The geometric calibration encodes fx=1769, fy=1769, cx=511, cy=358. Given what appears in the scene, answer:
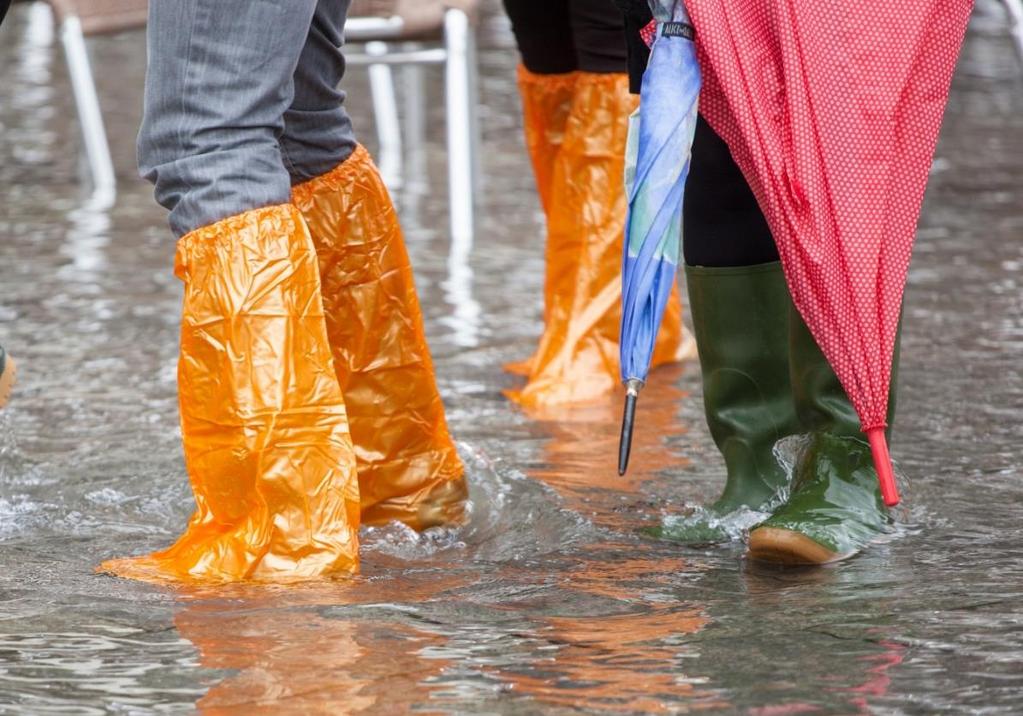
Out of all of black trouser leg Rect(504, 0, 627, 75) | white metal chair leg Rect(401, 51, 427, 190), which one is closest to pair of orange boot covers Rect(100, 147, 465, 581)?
black trouser leg Rect(504, 0, 627, 75)

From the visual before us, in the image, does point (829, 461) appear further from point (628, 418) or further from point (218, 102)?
point (218, 102)

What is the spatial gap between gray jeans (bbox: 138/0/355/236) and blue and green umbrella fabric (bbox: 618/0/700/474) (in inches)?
14.4

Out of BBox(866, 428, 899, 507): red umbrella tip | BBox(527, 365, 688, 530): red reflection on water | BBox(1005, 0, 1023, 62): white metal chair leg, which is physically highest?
BBox(1005, 0, 1023, 62): white metal chair leg

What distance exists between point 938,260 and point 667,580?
2249 millimetres

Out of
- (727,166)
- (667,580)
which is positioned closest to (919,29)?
(727,166)

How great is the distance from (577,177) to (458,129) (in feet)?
4.39

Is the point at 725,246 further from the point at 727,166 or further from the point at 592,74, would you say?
the point at 592,74

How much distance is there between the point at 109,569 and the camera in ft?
6.18

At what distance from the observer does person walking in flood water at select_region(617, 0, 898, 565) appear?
6.63ft

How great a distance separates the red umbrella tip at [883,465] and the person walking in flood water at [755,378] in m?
0.13

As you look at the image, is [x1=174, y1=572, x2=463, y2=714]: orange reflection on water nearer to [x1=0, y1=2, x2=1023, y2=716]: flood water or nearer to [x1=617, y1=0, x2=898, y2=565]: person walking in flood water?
[x1=0, y1=2, x2=1023, y2=716]: flood water

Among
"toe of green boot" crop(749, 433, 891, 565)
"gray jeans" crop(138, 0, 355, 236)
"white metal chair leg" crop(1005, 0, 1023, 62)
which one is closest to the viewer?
"gray jeans" crop(138, 0, 355, 236)

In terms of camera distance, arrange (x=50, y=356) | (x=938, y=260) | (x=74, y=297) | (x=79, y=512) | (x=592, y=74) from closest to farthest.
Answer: (x=79, y=512)
(x=592, y=74)
(x=50, y=356)
(x=74, y=297)
(x=938, y=260)

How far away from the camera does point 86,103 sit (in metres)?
4.86
